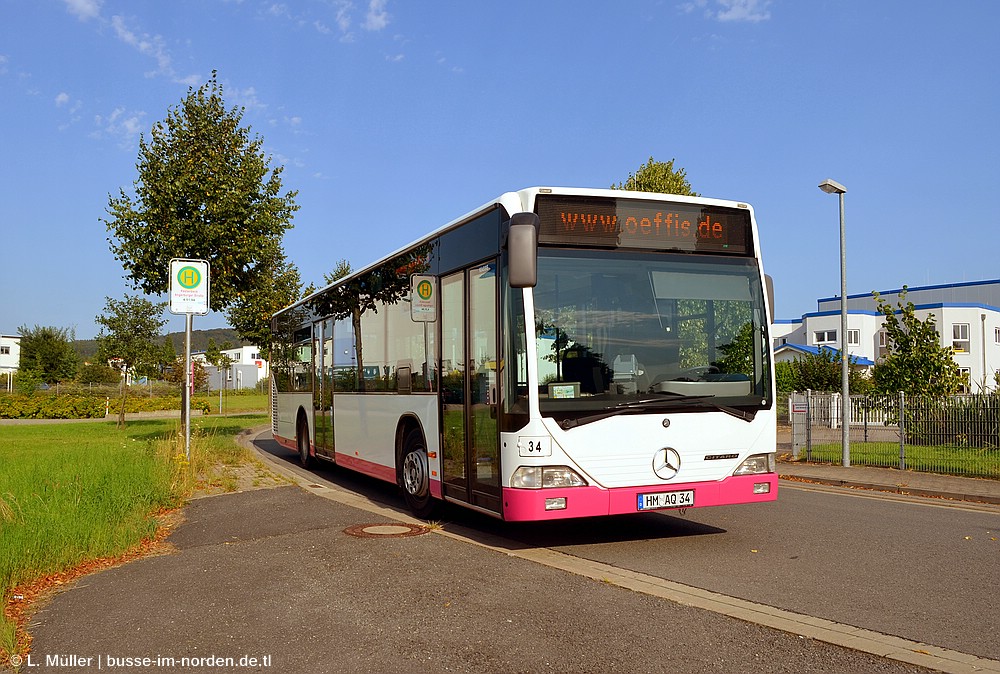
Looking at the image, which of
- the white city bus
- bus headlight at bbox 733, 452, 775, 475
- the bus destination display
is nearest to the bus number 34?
the white city bus

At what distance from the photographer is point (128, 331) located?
34844 mm

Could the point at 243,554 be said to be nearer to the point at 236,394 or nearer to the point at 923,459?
the point at 923,459

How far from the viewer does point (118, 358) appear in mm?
35156

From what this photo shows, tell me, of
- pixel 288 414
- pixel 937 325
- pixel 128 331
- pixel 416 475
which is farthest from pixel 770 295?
pixel 937 325

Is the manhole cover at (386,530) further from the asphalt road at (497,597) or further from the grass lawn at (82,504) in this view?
the grass lawn at (82,504)

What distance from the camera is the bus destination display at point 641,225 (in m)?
8.07

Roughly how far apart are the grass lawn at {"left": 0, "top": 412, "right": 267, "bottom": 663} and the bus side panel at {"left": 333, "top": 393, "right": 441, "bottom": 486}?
1994 mm

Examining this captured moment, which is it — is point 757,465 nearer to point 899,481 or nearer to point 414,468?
point 414,468

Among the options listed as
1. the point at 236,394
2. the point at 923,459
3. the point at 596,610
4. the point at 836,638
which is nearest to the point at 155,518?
the point at 596,610

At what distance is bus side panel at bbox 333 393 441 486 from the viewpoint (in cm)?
996

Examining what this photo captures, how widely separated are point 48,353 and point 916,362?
6597 cm

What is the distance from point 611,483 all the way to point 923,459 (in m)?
10.7

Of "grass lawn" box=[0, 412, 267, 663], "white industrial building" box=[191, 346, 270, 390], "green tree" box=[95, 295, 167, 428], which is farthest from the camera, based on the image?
"white industrial building" box=[191, 346, 270, 390]

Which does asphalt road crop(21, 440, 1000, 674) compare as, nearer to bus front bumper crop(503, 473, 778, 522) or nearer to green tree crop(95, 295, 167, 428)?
bus front bumper crop(503, 473, 778, 522)
